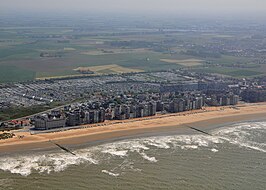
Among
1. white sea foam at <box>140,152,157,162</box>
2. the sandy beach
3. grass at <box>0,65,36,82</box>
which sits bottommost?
grass at <box>0,65,36,82</box>

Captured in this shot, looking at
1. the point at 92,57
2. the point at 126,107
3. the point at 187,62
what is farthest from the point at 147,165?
the point at 92,57

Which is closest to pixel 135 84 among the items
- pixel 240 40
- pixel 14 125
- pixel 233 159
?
pixel 14 125

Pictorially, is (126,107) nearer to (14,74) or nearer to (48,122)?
(48,122)

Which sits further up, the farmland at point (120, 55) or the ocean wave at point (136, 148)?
Answer: the farmland at point (120, 55)

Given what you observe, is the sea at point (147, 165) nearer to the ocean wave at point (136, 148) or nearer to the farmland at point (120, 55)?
the ocean wave at point (136, 148)

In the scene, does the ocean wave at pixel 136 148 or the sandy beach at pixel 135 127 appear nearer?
the ocean wave at pixel 136 148

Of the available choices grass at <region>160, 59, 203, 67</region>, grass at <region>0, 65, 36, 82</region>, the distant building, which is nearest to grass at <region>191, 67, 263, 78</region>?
grass at <region>160, 59, 203, 67</region>

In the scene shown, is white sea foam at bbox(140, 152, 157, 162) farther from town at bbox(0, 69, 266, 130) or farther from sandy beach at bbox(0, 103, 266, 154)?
town at bbox(0, 69, 266, 130)

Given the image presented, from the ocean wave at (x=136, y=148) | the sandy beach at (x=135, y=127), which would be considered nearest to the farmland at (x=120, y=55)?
the sandy beach at (x=135, y=127)
